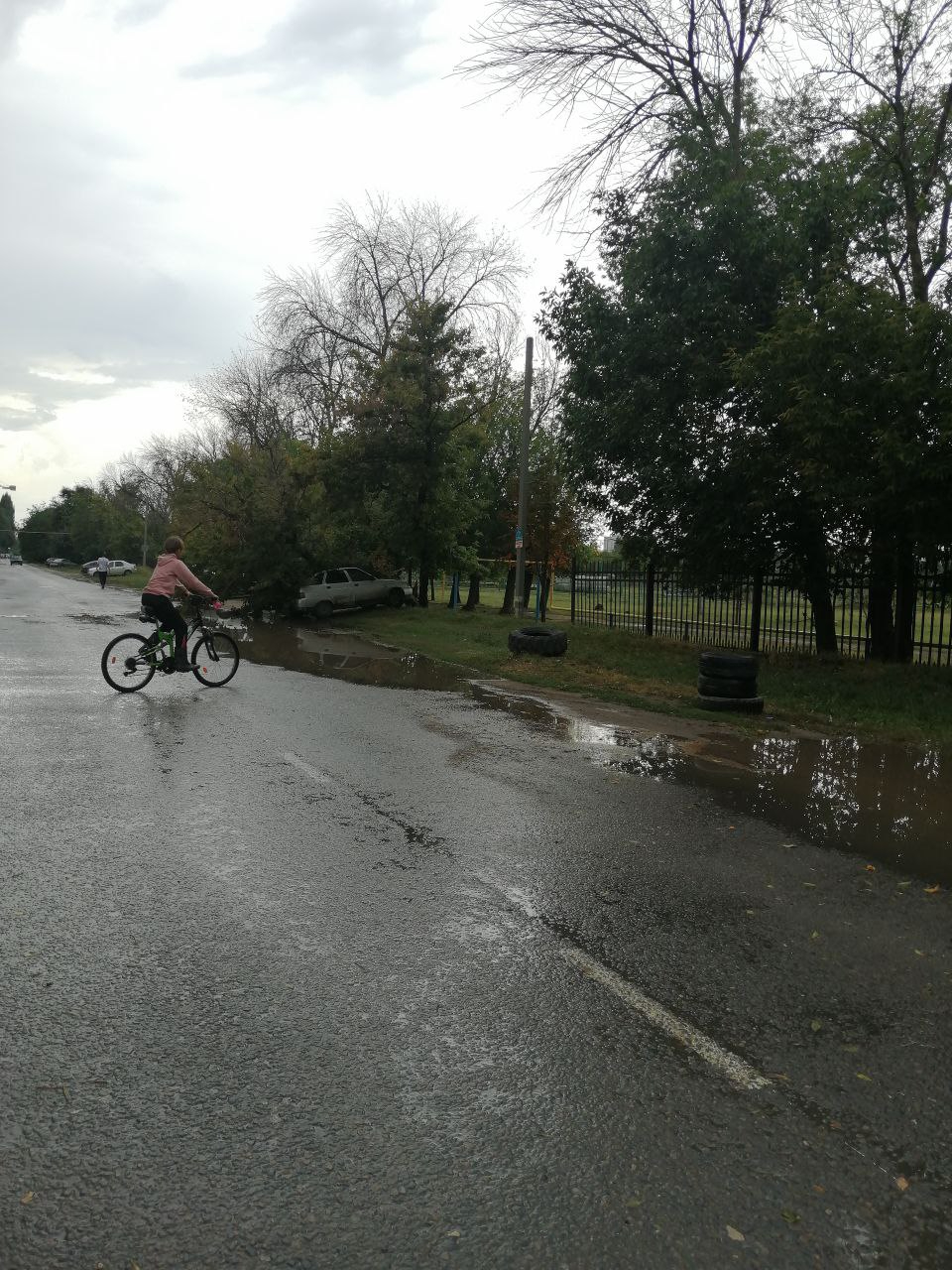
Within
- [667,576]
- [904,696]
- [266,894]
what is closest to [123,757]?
[266,894]

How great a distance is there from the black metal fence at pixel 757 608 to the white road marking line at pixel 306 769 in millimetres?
11150

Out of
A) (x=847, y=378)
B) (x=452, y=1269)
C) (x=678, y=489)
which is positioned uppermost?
(x=847, y=378)

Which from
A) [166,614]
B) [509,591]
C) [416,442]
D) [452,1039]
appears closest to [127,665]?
[166,614]

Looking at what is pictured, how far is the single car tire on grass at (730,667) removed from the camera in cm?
1212

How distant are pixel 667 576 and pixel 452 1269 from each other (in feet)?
65.5

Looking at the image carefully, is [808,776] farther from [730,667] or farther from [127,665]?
[127,665]

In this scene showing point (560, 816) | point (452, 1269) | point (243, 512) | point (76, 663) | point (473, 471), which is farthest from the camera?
point (473, 471)

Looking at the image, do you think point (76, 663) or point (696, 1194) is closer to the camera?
point (696, 1194)

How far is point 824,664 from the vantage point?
16.6 metres

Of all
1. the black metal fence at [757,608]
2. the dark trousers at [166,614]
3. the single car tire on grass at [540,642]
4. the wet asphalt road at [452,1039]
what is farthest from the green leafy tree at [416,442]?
the wet asphalt road at [452,1039]

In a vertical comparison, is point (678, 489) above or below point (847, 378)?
below

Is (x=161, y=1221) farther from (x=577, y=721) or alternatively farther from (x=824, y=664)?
(x=824, y=664)

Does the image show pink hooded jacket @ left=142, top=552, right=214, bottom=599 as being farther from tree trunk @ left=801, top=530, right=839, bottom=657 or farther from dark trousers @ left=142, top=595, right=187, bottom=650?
tree trunk @ left=801, top=530, right=839, bottom=657

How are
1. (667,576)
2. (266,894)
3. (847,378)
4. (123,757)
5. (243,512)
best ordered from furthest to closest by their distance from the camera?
(243,512) → (667,576) → (847,378) → (123,757) → (266,894)
